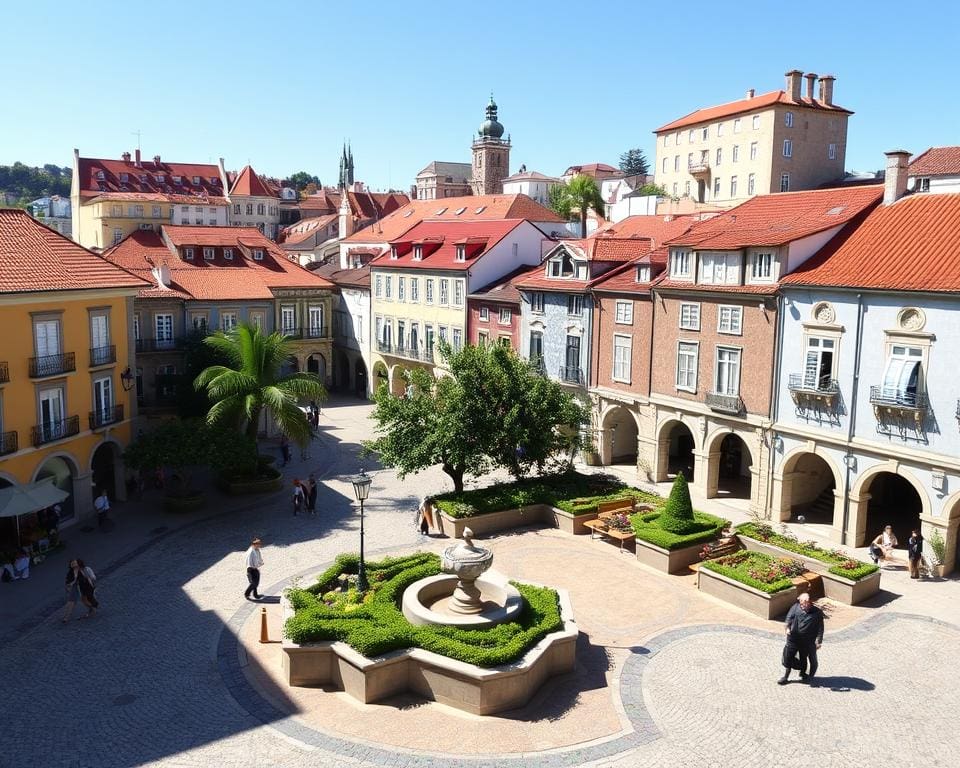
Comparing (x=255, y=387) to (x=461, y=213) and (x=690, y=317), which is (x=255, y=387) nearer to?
(x=690, y=317)

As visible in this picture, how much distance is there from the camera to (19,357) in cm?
2941

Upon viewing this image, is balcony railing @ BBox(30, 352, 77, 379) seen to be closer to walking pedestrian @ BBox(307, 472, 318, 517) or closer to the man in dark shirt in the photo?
walking pedestrian @ BBox(307, 472, 318, 517)

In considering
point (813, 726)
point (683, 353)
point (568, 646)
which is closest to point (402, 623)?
point (568, 646)

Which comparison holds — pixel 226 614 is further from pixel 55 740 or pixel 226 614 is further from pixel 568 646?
pixel 568 646

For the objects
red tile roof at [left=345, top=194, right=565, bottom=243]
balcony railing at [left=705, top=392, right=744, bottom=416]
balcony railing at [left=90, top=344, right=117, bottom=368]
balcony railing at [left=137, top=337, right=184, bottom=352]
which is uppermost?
red tile roof at [left=345, top=194, right=565, bottom=243]

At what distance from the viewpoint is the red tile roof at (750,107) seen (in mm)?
77250

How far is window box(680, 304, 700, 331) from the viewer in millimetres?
35000

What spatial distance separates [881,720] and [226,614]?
16509mm

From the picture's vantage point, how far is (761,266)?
32156mm

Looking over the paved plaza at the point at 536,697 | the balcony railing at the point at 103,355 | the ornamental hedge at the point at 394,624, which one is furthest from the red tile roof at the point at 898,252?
the balcony railing at the point at 103,355

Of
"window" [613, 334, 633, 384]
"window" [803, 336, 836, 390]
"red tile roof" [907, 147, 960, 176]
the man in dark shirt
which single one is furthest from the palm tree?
"red tile roof" [907, 147, 960, 176]

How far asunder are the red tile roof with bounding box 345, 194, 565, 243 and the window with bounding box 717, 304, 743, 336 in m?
29.2

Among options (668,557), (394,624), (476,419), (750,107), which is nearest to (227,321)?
(476,419)

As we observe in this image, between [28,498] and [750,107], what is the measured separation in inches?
2821
